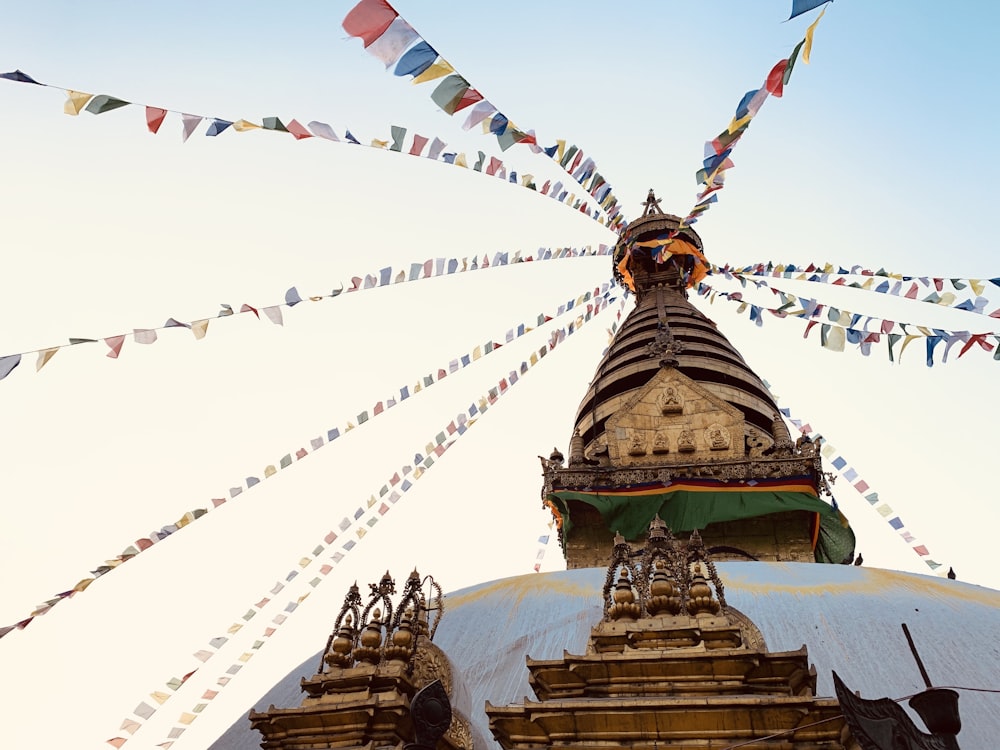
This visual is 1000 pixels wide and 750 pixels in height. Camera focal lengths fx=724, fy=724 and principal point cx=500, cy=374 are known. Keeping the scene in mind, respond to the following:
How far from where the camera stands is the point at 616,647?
479cm

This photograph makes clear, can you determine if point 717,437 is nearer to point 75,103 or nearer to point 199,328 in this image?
point 199,328

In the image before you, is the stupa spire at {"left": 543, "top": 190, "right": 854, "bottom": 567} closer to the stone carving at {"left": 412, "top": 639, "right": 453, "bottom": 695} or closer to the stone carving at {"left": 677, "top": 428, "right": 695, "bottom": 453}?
the stone carving at {"left": 677, "top": 428, "right": 695, "bottom": 453}

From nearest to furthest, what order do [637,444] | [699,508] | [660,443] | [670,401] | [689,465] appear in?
[699,508]
[689,465]
[660,443]
[637,444]
[670,401]

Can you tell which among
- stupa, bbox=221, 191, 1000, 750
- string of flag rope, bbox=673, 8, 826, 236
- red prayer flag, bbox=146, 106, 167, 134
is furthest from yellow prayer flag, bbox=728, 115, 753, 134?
red prayer flag, bbox=146, 106, 167, 134

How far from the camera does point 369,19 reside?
15.6 feet

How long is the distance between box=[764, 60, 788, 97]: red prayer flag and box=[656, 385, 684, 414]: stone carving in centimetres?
840

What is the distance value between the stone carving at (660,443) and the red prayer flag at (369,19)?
390 inches

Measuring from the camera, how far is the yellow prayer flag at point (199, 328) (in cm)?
663

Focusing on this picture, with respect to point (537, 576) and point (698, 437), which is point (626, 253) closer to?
point (698, 437)

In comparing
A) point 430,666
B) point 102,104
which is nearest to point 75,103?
point 102,104

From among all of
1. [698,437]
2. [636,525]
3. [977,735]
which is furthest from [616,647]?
[698,437]

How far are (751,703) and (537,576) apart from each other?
16.4ft

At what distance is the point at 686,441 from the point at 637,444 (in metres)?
0.89

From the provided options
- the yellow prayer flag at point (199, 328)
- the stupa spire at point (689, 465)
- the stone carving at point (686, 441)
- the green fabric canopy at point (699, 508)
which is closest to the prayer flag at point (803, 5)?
the yellow prayer flag at point (199, 328)
